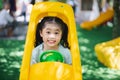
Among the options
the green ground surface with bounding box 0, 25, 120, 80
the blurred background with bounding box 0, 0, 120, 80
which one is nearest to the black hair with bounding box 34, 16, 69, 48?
the blurred background with bounding box 0, 0, 120, 80

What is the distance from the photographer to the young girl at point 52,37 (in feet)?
12.9

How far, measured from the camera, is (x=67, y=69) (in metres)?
3.81

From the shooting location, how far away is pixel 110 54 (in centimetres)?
659

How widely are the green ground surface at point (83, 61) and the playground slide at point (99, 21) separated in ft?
5.35

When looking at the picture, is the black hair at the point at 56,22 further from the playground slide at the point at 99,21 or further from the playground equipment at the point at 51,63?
the playground slide at the point at 99,21

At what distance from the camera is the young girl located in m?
3.92

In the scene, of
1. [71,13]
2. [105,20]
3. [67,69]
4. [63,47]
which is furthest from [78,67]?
[105,20]

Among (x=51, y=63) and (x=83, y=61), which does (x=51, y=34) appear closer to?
(x=51, y=63)

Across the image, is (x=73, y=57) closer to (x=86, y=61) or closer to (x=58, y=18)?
(x=58, y=18)

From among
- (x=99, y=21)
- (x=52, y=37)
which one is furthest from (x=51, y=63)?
(x=99, y=21)

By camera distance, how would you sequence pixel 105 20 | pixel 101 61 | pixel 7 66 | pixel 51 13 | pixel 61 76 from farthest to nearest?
pixel 105 20
pixel 101 61
pixel 7 66
pixel 51 13
pixel 61 76

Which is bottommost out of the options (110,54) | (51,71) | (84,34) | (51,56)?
(51,71)

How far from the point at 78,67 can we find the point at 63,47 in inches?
15.3

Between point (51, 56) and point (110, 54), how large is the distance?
2.90m
